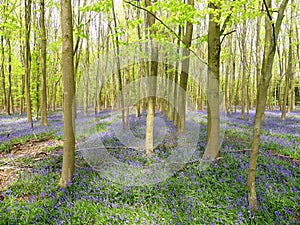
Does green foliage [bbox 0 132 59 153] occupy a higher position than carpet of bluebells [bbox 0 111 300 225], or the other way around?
green foliage [bbox 0 132 59 153]

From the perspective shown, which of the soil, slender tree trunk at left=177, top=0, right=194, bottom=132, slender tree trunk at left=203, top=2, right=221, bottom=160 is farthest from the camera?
slender tree trunk at left=177, top=0, right=194, bottom=132

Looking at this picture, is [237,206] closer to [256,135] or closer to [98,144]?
[256,135]

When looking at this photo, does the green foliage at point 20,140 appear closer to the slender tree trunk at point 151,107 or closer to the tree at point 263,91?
the slender tree trunk at point 151,107

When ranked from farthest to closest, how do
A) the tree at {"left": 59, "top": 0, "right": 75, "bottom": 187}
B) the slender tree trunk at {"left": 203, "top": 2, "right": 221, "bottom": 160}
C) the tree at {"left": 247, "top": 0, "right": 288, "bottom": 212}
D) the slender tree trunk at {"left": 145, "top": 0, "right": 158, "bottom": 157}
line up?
the slender tree trunk at {"left": 145, "top": 0, "right": 158, "bottom": 157} < the slender tree trunk at {"left": 203, "top": 2, "right": 221, "bottom": 160} < the tree at {"left": 59, "top": 0, "right": 75, "bottom": 187} < the tree at {"left": 247, "top": 0, "right": 288, "bottom": 212}

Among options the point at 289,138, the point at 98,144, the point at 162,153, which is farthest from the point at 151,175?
the point at 289,138

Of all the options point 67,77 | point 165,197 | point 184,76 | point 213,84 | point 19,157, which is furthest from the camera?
point 184,76

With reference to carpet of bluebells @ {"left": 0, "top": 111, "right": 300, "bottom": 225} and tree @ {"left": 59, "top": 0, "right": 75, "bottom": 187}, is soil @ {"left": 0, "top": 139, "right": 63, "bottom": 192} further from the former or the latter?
tree @ {"left": 59, "top": 0, "right": 75, "bottom": 187}

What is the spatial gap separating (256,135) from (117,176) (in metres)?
3.58

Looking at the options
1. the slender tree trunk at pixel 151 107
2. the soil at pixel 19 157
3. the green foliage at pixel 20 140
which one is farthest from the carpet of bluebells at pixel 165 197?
the green foliage at pixel 20 140

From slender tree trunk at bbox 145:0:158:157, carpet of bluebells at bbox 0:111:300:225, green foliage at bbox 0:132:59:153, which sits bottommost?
carpet of bluebells at bbox 0:111:300:225

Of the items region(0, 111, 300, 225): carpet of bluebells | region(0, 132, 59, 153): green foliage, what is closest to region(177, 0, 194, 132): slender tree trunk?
region(0, 111, 300, 225): carpet of bluebells

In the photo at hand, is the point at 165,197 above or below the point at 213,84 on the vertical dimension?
below

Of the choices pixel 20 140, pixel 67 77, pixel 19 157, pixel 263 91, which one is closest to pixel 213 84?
pixel 263 91

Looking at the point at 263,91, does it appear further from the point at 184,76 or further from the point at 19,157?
the point at 19,157
